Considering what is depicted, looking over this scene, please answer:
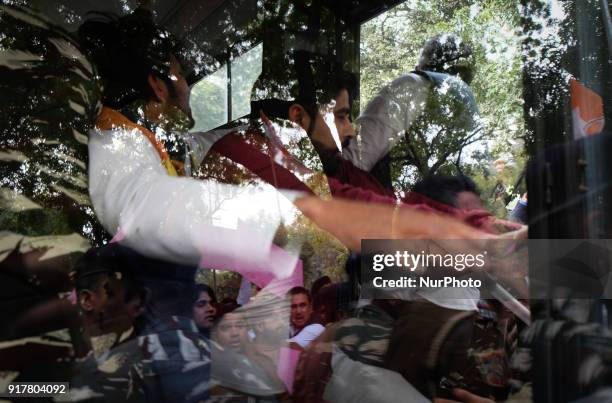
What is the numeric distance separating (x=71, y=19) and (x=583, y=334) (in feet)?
4.97

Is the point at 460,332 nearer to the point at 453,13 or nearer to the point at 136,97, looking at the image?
the point at 453,13

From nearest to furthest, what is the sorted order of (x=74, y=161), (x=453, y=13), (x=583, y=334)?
(x=583, y=334) < (x=453, y=13) < (x=74, y=161)

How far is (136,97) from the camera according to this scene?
156 centimetres

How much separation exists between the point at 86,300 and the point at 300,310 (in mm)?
520

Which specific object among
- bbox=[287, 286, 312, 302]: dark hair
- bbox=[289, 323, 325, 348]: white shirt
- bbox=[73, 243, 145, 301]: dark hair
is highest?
bbox=[73, 243, 145, 301]: dark hair

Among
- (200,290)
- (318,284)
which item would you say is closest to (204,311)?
(200,290)

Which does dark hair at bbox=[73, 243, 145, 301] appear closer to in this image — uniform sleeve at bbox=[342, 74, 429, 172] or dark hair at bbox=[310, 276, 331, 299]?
dark hair at bbox=[310, 276, 331, 299]

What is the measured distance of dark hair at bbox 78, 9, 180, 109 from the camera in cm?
156

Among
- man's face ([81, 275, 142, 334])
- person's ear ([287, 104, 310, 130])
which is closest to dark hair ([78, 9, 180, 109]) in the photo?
person's ear ([287, 104, 310, 130])

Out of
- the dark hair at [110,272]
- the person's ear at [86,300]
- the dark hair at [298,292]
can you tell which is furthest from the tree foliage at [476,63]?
the person's ear at [86,300]

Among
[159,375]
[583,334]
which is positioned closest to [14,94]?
[159,375]

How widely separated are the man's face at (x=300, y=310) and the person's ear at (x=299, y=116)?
44 cm

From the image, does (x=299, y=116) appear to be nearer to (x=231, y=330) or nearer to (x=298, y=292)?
(x=298, y=292)

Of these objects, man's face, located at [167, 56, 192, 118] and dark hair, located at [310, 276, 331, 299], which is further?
man's face, located at [167, 56, 192, 118]
